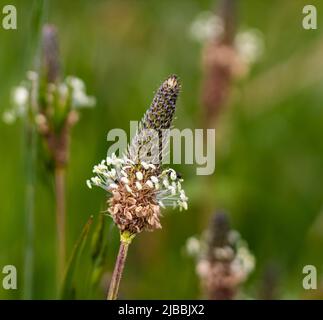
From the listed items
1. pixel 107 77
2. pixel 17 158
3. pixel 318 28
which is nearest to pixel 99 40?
pixel 107 77

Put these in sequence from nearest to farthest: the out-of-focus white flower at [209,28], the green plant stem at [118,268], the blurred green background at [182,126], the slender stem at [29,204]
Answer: the green plant stem at [118,268] → the slender stem at [29,204] → the blurred green background at [182,126] → the out-of-focus white flower at [209,28]

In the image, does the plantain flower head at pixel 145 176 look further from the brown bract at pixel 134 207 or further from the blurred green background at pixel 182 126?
the blurred green background at pixel 182 126

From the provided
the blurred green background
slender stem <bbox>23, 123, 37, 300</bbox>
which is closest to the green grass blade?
slender stem <bbox>23, 123, 37, 300</bbox>

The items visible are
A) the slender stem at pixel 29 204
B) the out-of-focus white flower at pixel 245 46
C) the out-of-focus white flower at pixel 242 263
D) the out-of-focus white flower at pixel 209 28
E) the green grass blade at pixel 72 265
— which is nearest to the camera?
the green grass blade at pixel 72 265

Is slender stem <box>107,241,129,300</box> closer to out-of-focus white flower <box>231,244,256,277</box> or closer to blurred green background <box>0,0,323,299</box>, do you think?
out-of-focus white flower <box>231,244,256,277</box>

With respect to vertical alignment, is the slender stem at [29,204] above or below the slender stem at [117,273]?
above

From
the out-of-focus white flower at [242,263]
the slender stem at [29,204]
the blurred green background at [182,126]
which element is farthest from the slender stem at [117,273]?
the blurred green background at [182,126]

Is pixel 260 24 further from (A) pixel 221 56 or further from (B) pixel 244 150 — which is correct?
(A) pixel 221 56
